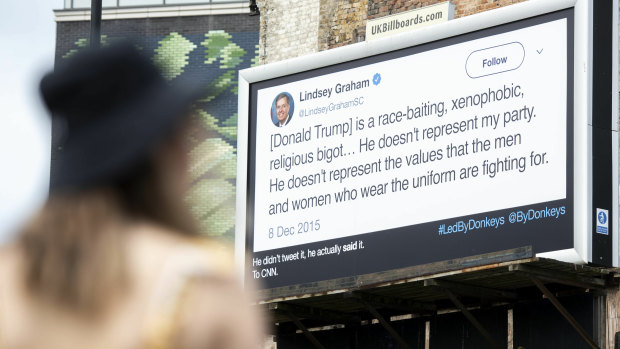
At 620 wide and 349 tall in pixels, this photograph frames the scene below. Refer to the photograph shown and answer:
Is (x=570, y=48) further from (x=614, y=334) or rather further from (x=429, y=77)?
(x=614, y=334)

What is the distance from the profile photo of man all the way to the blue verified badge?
5.11 meters

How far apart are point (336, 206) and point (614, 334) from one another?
404cm

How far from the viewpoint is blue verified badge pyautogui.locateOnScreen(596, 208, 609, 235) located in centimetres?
1681

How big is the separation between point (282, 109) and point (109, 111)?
706 inches

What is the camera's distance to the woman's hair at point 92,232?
94.8 inches

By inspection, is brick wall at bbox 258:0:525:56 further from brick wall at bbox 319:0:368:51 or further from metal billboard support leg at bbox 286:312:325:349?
metal billboard support leg at bbox 286:312:325:349

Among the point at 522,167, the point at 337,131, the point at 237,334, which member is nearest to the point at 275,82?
the point at 337,131

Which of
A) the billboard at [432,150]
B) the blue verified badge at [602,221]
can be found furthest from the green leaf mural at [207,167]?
the billboard at [432,150]

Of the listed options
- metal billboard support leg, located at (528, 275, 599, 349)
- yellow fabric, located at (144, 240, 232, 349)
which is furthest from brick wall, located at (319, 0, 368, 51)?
yellow fabric, located at (144, 240, 232, 349)

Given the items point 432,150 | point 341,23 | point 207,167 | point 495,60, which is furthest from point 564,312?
point 207,167

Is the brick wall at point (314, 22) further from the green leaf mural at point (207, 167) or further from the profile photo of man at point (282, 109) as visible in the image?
the green leaf mural at point (207, 167)

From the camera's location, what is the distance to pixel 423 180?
59.9ft

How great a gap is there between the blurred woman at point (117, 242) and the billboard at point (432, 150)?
14503 millimetres

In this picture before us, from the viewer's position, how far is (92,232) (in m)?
2.44
